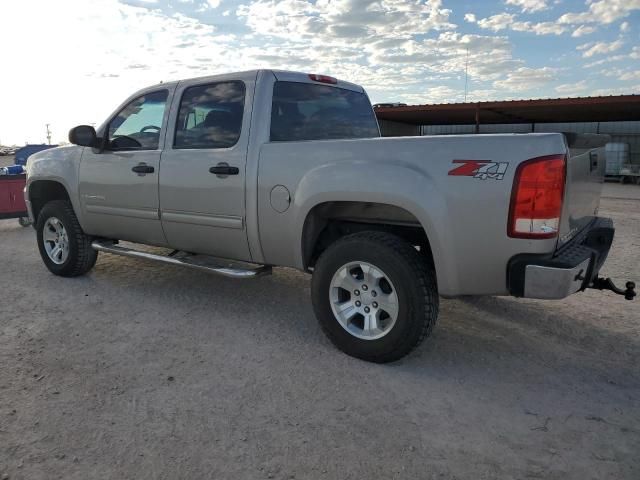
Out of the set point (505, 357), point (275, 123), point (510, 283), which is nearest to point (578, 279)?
point (510, 283)

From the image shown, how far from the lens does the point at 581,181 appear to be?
331 cm

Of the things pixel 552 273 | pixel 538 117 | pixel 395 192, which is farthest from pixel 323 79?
pixel 538 117

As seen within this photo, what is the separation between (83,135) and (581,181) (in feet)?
13.8

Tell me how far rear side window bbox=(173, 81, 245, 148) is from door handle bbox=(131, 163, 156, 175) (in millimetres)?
311

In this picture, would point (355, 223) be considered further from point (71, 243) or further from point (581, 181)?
point (71, 243)

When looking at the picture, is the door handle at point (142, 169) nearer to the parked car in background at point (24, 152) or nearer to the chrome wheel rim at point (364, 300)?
the chrome wheel rim at point (364, 300)

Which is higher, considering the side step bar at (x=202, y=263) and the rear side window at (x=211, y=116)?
the rear side window at (x=211, y=116)

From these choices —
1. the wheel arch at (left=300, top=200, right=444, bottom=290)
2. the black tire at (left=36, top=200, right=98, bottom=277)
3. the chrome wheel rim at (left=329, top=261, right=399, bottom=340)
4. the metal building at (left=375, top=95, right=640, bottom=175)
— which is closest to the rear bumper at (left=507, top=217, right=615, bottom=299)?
the wheel arch at (left=300, top=200, right=444, bottom=290)

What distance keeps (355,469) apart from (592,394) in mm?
1635

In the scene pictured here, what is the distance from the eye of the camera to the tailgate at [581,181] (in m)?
3.01

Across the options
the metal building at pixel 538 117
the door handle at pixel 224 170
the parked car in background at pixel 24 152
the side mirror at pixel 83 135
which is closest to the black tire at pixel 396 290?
the door handle at pixel 224 170

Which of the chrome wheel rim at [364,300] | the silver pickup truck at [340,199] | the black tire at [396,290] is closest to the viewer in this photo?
the silver pickup truck at [340,199]

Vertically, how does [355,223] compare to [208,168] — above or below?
below

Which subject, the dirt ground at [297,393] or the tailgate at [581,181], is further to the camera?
the tailgate at [581,181]
